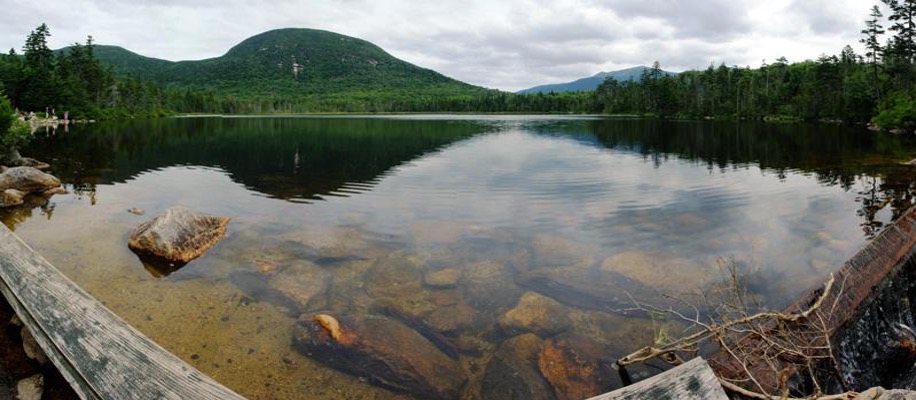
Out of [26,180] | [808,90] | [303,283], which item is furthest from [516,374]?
[808,90]

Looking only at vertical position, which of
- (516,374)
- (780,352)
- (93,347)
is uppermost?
(93,347)

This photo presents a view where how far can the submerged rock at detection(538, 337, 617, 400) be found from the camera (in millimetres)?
7223

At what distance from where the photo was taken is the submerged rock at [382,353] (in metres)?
7.41

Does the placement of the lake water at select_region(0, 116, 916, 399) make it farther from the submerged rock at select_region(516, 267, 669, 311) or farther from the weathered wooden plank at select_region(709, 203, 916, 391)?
the weathered wooden plank at select_region(709, 203, 916, 391)

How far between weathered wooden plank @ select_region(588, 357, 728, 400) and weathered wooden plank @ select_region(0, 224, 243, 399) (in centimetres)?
263

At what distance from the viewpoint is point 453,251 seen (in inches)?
538

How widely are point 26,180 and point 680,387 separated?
25453 mm

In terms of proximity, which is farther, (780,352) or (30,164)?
(30,164)

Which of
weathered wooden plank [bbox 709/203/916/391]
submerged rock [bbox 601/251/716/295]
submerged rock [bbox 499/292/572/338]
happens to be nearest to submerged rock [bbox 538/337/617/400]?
submerged rock [bbox 499/292/572/338]

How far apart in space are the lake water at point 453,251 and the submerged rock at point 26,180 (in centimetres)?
97

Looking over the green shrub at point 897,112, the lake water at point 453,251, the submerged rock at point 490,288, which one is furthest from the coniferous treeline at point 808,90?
the submerged rock at point 490,288

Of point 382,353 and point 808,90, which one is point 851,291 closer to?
point 382,353

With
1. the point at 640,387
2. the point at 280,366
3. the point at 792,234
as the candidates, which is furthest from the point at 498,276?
the point at 792,234

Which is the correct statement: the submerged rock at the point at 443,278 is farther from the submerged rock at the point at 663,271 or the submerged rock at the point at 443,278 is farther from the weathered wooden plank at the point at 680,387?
the weathered wooden plank at the point at 680,387
